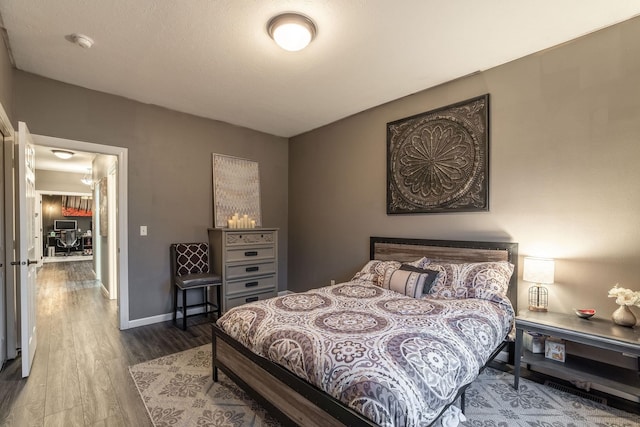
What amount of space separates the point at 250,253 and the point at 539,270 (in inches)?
122

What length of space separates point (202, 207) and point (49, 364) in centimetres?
219

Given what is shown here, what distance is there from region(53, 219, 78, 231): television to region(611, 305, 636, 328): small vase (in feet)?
45.2

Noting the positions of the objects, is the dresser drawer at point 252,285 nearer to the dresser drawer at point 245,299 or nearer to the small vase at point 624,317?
the dresser drawer at point 245,299

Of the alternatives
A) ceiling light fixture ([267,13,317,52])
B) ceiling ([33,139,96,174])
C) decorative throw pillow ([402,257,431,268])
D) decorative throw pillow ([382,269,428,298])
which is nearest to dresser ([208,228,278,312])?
decorative throw pillow ([382,269,428,298])

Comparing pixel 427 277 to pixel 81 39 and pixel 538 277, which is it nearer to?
pixel 538 277

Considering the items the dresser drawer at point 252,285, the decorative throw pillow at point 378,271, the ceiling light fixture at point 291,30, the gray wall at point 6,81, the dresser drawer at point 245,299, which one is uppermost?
the ceiling light fixture at point 291,30

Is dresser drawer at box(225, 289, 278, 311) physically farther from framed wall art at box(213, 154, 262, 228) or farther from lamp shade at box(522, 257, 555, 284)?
lamp shade at box(522, 257, 555, 284)

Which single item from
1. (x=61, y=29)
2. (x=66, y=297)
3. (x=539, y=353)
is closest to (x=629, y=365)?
(x=539, y=353)

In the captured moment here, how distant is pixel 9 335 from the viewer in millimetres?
2680

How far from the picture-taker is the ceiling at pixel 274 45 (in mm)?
2033

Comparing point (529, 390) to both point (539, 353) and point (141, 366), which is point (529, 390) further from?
point (141, 366)

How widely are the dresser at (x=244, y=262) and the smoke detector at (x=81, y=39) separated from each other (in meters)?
2.15

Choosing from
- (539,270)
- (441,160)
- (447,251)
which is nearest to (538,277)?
(539,270)

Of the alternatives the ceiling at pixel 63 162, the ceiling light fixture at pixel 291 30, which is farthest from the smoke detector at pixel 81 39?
the ceiling at pixel 63 162
